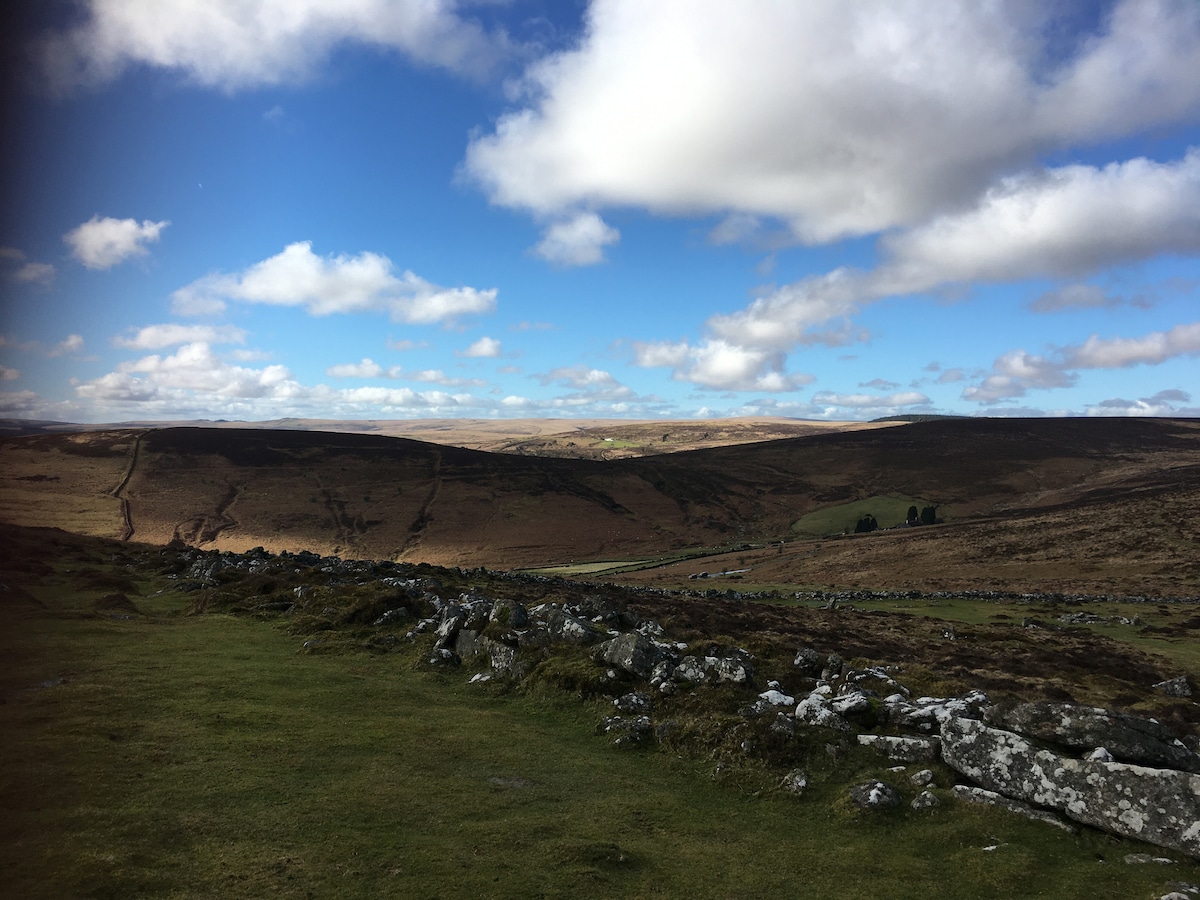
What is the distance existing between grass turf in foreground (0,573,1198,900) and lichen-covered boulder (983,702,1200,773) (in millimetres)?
1755

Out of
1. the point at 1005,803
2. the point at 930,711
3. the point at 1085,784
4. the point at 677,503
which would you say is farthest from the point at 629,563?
the point at 1085,784

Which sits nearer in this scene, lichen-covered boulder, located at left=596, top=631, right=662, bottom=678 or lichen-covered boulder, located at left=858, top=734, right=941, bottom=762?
lichen-covered boulder, located at left=858, top=734, right=941, bottom=762

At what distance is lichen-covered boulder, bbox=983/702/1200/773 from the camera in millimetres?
11125

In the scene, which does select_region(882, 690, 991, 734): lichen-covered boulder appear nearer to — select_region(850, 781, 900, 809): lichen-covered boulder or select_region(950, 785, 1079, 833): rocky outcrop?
select_region(950, 785, 1079, 833): rocky outcrop

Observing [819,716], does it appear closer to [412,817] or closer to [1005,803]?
[1005,803]

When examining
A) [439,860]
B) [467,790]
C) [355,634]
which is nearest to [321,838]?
[439,860]

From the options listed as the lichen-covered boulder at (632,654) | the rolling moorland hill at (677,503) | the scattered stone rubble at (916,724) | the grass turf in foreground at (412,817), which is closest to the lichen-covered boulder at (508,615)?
the scattered stone rubble at (916,724)

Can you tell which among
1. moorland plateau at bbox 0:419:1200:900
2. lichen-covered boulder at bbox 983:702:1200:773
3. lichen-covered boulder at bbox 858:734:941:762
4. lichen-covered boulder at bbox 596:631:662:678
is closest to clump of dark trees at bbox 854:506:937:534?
moorland plateau at bbox 0:419:1200:900

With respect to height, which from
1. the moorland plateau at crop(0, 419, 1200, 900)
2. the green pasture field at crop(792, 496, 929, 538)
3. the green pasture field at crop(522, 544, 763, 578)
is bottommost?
the green pasture field at crop(522, 544, 763, 578)

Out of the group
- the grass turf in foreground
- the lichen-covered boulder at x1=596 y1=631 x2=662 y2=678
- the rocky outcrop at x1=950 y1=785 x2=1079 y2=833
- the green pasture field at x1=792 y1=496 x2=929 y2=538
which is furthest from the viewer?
the green pasture field at x1=792 y1=496 x2=929 y2=538

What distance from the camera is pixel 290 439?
5999 inches

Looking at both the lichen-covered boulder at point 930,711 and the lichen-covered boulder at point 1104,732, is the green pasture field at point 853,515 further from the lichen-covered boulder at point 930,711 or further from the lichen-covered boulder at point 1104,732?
the lichen-covered boulder at point 1104,732

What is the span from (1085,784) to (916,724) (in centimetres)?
362

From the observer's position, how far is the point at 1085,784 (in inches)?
428
